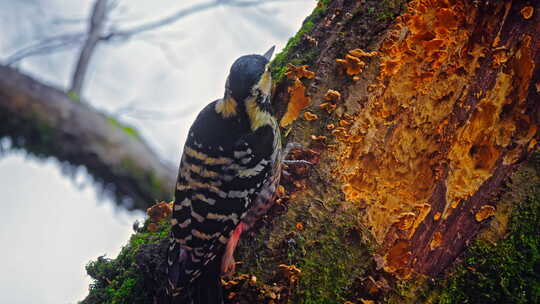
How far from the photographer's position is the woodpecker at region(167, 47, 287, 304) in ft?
8.16

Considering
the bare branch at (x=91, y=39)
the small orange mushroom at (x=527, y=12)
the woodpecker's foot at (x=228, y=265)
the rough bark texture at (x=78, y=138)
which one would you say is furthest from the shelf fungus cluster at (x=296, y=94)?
the bare branch at (x=91, y=39)

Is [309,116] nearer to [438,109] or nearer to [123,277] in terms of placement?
[438,109]

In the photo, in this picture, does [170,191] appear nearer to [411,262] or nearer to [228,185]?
[228,185]

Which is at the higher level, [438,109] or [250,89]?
[250,89]

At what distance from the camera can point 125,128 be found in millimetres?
6703

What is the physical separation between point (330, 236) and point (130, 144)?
15.6ft

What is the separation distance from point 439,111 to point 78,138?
487cm

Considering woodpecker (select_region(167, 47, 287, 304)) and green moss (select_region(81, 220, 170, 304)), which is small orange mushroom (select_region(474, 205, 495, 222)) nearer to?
woodpecker (select_region(167, 47, 287, 304))

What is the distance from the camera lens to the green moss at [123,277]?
2.42m

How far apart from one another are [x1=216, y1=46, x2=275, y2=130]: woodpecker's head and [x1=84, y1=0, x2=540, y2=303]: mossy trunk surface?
12.2 inches

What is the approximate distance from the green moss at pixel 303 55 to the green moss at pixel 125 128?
4164 millimetres

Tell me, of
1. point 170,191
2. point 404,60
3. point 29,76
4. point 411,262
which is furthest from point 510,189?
point 29,76

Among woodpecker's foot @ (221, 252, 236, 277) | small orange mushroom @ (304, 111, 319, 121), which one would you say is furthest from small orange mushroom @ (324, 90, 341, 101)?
woodpecker's foot @ (221, 252, 236, 277)

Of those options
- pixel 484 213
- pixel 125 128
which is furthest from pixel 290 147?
pixel 125 128
